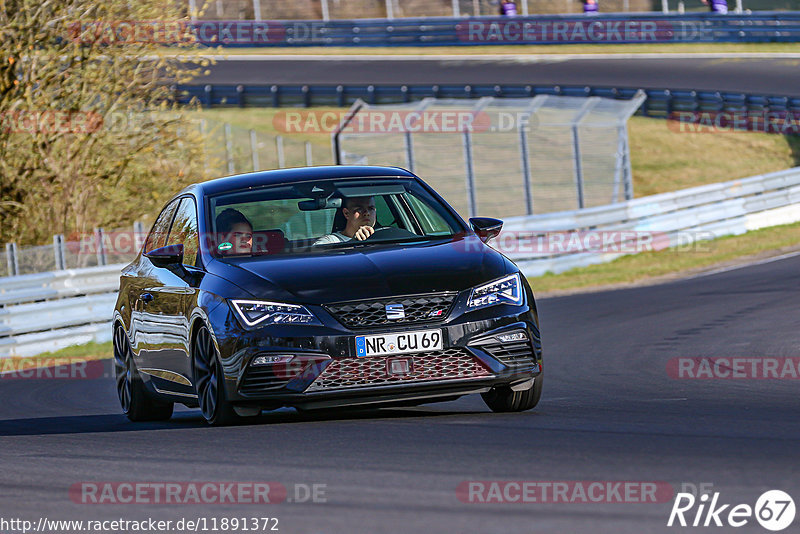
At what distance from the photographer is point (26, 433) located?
9.07m

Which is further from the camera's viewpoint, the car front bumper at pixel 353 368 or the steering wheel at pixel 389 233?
the steering wheel at pixel 389 233

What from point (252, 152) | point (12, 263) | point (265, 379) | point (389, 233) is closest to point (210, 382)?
point (265, 379)

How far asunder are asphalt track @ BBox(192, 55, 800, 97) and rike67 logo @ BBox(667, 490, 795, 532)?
30.1 meters

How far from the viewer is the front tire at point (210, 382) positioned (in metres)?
7.98

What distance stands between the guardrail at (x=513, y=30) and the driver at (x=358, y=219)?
33418 millimetres

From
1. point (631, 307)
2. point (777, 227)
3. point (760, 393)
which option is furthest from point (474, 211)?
point (760, 393)

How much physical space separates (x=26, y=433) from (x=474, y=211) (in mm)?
14769

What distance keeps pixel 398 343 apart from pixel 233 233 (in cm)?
161

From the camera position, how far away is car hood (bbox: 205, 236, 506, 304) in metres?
7.71

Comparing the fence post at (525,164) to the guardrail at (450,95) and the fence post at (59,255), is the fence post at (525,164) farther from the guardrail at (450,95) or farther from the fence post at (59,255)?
the guardrail at (450,95)
